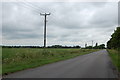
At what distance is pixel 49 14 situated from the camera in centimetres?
3288

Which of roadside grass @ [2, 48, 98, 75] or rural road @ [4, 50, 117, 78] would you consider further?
roadside grass @ [2, 48, 98, 75]

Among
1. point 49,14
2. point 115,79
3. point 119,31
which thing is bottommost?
point 115,79

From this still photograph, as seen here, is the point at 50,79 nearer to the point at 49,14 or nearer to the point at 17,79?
the point at 17,79

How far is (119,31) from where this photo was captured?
39938 mm

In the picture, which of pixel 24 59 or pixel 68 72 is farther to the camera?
pixel 24 59

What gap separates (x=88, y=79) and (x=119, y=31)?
107ft

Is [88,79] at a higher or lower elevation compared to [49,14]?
lower

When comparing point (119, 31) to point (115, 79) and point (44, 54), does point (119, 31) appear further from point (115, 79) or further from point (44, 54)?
point (115, 79)

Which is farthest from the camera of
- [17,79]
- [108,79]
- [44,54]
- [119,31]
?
[119,31]

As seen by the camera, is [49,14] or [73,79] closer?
[73,79]

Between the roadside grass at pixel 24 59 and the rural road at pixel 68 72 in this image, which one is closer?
the rural road at pixel 68 72

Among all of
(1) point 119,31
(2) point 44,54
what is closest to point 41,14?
(2) point 44,54

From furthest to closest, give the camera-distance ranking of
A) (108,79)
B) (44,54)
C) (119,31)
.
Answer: (119,31)
(44,54)
(108,79)

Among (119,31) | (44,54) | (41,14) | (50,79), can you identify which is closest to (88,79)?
(50,79)
